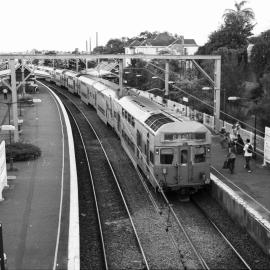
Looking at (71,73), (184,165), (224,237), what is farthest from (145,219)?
(71,73)

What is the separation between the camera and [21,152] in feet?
74.8

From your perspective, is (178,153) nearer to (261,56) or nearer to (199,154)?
(199,154)

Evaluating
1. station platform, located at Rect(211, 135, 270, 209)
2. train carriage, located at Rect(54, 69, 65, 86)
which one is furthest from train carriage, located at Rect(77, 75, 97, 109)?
station platform, located at Rect(211, 135, 270, 209)

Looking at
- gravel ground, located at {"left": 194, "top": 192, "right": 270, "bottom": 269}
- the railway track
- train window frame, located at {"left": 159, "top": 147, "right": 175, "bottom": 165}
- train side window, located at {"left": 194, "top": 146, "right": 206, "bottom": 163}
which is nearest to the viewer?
the railway track

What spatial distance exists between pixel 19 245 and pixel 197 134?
726cm

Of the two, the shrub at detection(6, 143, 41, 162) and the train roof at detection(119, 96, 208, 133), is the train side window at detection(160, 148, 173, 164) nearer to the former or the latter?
the train roof at detection(119, 96, 208, 133)

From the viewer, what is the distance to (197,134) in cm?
1681

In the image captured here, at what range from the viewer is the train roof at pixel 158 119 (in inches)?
656

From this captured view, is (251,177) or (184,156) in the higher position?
(184,156)

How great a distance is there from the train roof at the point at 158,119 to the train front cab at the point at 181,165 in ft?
1.94

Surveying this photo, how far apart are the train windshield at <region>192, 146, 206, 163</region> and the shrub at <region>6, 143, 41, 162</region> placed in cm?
948

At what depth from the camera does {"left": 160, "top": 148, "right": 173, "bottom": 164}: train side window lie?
16641 mm

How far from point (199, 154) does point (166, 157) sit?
1.22 meters

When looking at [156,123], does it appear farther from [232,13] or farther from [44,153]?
[232,13]
